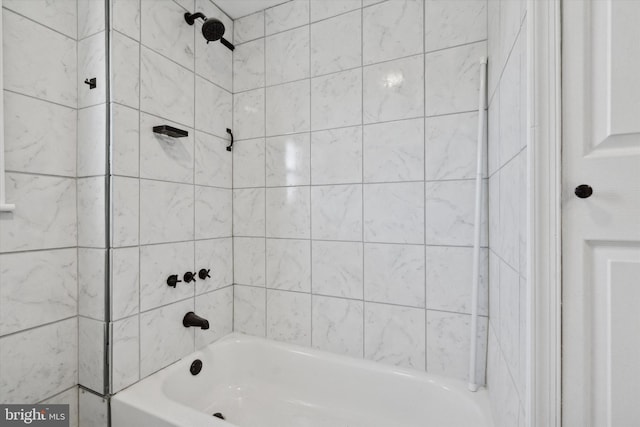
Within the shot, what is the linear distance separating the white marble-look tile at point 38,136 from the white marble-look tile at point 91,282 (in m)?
0.37

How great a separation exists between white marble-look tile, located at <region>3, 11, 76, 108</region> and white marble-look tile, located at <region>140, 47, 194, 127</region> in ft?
0.91

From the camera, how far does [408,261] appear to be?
4.93 feet

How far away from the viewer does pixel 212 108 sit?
180cm

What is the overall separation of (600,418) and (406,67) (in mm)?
1452

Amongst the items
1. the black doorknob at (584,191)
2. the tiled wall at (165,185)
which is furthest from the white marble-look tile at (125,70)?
the black doorknob at (584,191)

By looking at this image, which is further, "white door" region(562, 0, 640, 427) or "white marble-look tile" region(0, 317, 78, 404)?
"white marble-look tile" region(0, 317, 78, 404)

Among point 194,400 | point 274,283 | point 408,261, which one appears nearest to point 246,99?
point 274,283

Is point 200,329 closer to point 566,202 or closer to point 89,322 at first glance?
point 89,322

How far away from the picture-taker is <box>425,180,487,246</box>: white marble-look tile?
1.39m

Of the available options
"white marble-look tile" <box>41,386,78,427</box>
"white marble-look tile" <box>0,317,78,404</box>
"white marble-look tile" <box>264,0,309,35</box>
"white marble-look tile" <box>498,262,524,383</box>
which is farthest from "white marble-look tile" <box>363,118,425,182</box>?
"white marble-look tile" <box>41,386,78,427</box>

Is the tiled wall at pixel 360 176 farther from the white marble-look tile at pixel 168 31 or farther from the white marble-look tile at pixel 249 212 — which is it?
the white marble-look tile at pixel 168 31

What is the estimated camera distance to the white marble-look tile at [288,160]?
173 cm

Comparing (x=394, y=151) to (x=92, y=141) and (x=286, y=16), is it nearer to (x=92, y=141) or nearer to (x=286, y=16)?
(x=286, y=16)

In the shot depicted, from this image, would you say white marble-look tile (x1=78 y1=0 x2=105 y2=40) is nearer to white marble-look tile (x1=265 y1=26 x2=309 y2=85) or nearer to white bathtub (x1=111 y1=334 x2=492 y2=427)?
white marble-look tile (x1=265 y1=26 x2=309 y2=85)
